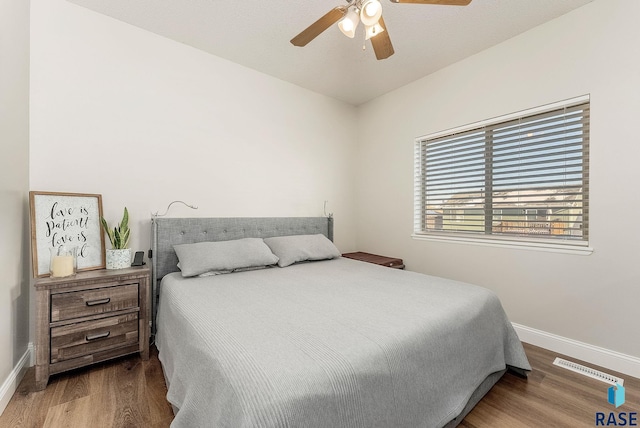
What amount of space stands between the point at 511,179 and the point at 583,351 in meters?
1.45

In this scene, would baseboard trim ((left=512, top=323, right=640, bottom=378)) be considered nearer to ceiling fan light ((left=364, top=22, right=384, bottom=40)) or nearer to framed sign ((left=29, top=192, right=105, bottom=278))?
ceiling fan light ((left=364, top=22, right=384, bottom=40))

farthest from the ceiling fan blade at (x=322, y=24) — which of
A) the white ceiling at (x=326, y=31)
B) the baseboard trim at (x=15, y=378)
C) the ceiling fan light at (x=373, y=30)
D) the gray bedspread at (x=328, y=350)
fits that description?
the baseboard trim at (x=15, y=378)

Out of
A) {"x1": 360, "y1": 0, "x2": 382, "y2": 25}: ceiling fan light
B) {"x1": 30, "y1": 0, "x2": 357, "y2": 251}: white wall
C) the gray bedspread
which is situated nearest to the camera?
the gray bedspread

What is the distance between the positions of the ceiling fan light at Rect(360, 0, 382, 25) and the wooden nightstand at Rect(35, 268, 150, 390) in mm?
2197

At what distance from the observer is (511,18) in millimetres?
2189

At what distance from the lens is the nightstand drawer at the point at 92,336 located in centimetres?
172

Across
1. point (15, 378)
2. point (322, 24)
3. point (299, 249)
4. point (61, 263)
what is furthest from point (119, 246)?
point (322, 24)

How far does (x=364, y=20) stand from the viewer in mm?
1485

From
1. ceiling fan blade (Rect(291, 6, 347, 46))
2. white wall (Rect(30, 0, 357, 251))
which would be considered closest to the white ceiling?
white wall (Rect(30, 0, 357, 251))

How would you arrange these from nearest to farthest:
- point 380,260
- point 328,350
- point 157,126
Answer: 1. point 328,350
2. point 157,126
3. point 380,260

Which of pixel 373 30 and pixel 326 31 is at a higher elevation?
pixel 326 31

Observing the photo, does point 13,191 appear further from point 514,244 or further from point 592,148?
point 592,148

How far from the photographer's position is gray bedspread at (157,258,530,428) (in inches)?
34.1

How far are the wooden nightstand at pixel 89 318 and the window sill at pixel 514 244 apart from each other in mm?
2748
